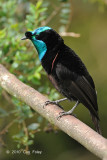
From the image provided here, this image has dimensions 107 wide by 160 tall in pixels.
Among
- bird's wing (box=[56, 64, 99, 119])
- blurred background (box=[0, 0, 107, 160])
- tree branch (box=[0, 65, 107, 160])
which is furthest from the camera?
blurred background (box=[0, 0, 107, 160])

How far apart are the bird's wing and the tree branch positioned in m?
0.19

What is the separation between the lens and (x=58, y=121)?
2.38 m

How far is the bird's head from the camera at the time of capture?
107 inches

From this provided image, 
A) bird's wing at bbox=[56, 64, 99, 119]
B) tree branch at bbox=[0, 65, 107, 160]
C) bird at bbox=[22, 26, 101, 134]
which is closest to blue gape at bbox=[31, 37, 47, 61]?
bird at bbox=[22, 26, 101, 134]

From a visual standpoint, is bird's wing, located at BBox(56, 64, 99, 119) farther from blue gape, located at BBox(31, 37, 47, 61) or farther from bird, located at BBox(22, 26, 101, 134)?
blue gape, located at BBox(31, 37, 47, 61)

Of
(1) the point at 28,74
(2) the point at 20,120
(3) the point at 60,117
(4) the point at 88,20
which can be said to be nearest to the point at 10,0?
(1) the point at 28,74

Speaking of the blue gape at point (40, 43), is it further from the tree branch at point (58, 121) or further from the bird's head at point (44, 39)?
the tree branch at point (58, 121)

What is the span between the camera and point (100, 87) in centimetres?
474

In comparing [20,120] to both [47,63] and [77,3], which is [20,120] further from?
[77,3]

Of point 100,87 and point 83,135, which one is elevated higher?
point 83,135

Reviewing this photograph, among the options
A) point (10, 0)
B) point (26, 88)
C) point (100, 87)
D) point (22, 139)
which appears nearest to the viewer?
point (26, 88)

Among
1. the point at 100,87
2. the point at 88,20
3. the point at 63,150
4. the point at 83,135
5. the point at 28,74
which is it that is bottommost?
the point at 63,150

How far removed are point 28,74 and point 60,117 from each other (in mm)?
767

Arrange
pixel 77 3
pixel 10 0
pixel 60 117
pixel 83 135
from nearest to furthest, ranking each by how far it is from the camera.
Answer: pixel 83 135
pixel 60 117
pixel 10 0
pixel 77 3
